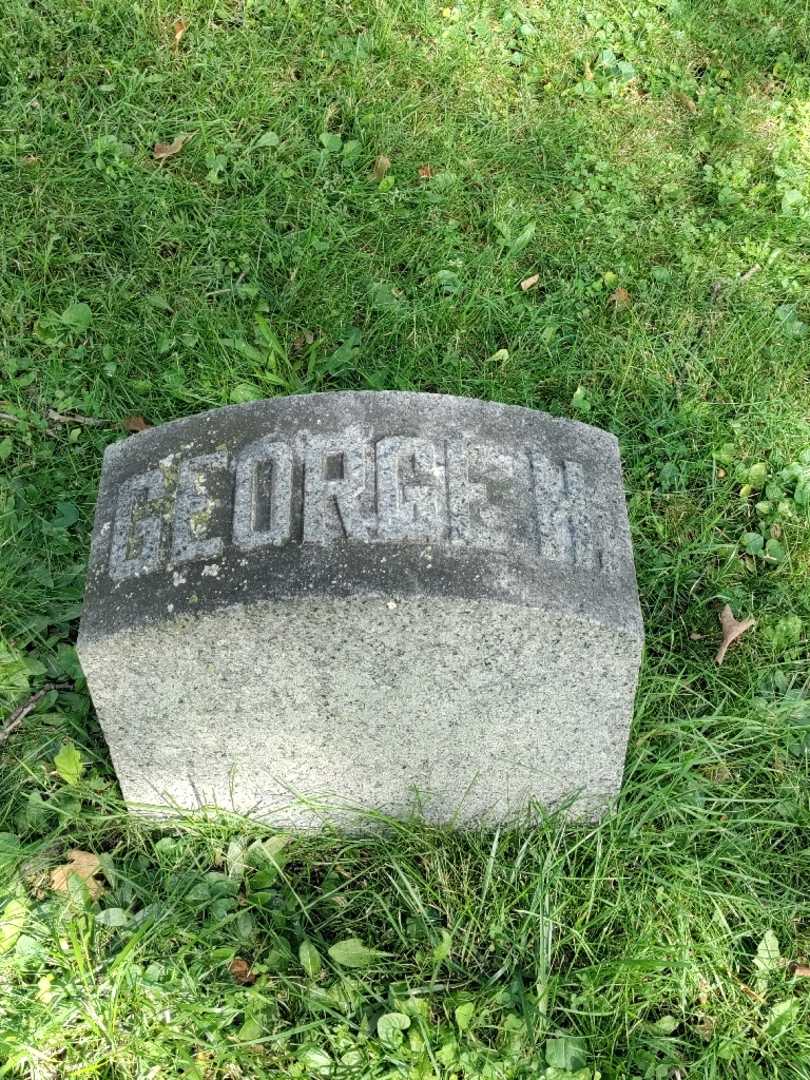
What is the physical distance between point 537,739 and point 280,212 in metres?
2.21

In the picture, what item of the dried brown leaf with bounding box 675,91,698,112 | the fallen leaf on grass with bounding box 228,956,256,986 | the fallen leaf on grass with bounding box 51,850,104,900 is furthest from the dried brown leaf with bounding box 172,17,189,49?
the fallen leaf on grass with bounding box 228,956,256,986

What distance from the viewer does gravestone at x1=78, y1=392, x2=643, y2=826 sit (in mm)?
2027

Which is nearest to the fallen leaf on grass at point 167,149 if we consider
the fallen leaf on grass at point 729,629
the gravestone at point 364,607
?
the gravestone at point 364,607

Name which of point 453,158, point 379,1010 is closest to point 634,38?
point 453,158

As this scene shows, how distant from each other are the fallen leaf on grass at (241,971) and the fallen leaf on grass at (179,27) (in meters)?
3.27

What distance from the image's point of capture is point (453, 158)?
3.83 meters

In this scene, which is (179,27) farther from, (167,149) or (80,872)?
(80,872)

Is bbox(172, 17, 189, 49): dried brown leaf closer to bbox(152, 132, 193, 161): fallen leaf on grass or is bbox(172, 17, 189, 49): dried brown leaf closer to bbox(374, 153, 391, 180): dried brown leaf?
bbox(152, 132, 193, 161): fallen leaf on grass

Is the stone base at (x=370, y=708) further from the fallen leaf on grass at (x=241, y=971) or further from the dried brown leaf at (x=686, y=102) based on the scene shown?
the dried brown leaf at (x=686, y=102)

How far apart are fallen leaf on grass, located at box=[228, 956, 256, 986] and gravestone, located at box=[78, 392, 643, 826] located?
0.34 metres

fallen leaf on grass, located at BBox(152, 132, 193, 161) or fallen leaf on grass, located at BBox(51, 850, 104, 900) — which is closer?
fallen leaf on grass, located at BBox(51, 850, 104, 900)

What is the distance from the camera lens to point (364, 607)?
A: 199 cm

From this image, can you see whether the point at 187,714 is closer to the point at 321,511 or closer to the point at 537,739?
the point at 321,511

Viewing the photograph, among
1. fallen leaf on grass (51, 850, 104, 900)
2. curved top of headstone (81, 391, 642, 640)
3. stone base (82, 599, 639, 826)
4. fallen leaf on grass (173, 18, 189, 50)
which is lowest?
fallen leaf on grass (51, 850, 104, 900)
